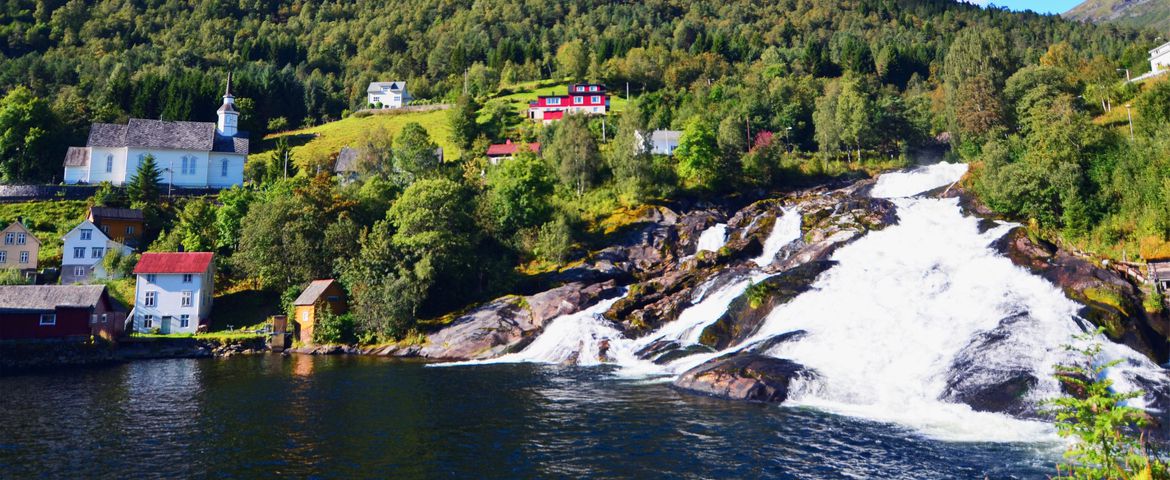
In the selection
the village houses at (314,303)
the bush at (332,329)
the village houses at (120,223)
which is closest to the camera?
the bush at (332,329)

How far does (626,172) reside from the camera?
83938 mm

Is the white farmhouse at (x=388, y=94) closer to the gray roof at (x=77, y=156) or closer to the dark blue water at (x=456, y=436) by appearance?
the gray roof at (x=77, y=156)

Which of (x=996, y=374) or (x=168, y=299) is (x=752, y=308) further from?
(x=168, y=299)

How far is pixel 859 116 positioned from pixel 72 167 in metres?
103

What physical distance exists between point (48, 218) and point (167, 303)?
29.8 metres

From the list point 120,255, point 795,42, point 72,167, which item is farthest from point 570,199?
point 795,42

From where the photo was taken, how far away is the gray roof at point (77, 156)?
321 feet

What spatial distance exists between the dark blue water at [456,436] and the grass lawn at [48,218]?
145 ft

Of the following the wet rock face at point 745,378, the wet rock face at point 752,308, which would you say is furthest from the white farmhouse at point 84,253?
the wet rock face at point 745,378

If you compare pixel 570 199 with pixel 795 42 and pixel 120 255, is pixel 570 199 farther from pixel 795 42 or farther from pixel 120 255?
pixel 795 42

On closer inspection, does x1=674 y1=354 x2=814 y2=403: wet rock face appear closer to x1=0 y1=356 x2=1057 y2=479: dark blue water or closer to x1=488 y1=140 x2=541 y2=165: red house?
x1=0 y1=356 x2=1057 y2=479: dark blue water

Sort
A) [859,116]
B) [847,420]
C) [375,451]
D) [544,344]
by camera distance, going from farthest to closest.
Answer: [859,116], [544,344], [847,420], [375,451]

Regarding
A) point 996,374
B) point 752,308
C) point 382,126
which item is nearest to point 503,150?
point 382,126

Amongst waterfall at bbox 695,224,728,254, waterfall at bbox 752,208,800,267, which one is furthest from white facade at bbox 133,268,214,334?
waterfall at bbox 752,208,800,267
